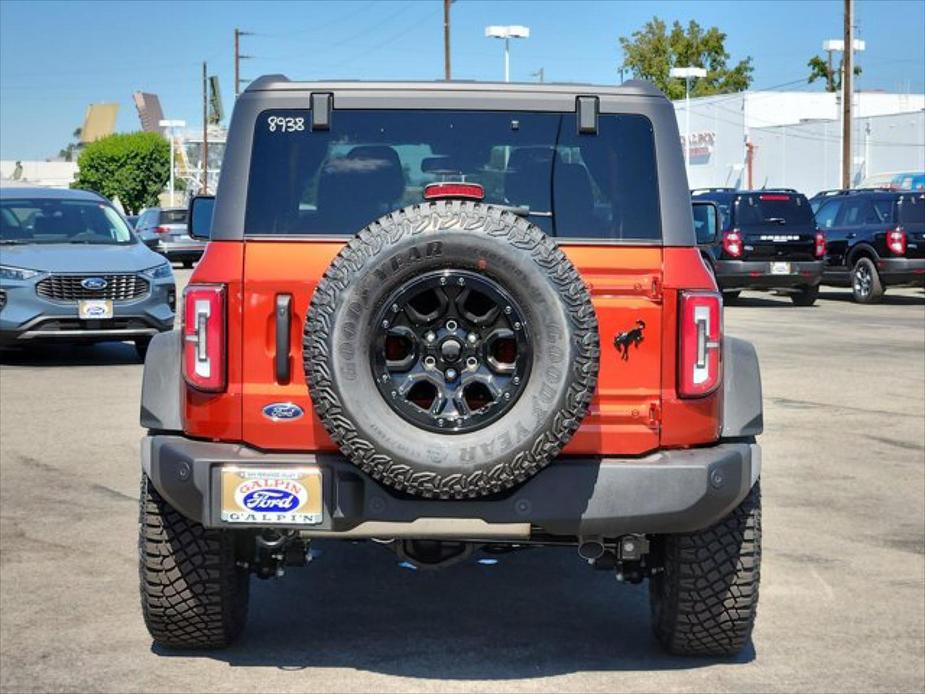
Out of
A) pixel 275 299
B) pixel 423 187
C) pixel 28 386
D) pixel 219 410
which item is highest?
pixel 423 187

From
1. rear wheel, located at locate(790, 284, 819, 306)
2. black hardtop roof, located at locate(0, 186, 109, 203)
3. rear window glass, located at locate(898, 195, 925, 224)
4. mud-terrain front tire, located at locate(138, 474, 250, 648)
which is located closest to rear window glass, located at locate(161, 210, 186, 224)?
rear wheel, located at locate(790, 284, 819, 306)

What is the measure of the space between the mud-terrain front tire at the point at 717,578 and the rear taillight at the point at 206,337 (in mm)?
1627

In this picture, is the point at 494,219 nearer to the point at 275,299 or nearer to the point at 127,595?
the point at 275,299

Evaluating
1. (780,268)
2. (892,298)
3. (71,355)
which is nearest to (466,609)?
(71,355)

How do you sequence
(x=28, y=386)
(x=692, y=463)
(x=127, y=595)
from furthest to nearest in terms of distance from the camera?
(x=28, y=386) → (x=127, y=595) → (x=692, y=463)

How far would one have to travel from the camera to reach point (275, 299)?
205 inches

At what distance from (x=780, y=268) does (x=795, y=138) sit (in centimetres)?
3993

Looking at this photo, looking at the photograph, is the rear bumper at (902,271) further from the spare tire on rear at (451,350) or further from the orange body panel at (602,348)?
the spare tire on rear at (451,350)

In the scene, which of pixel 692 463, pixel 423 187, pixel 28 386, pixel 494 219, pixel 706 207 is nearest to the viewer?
pixel 494 219

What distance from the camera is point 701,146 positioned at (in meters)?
74.0

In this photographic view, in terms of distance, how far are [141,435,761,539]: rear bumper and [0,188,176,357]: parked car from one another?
9962 millimetres

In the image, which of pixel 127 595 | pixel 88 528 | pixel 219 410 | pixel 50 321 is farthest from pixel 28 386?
pixel 219 410

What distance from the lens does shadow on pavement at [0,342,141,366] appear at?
15961 mm

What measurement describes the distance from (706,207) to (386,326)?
2.77m
